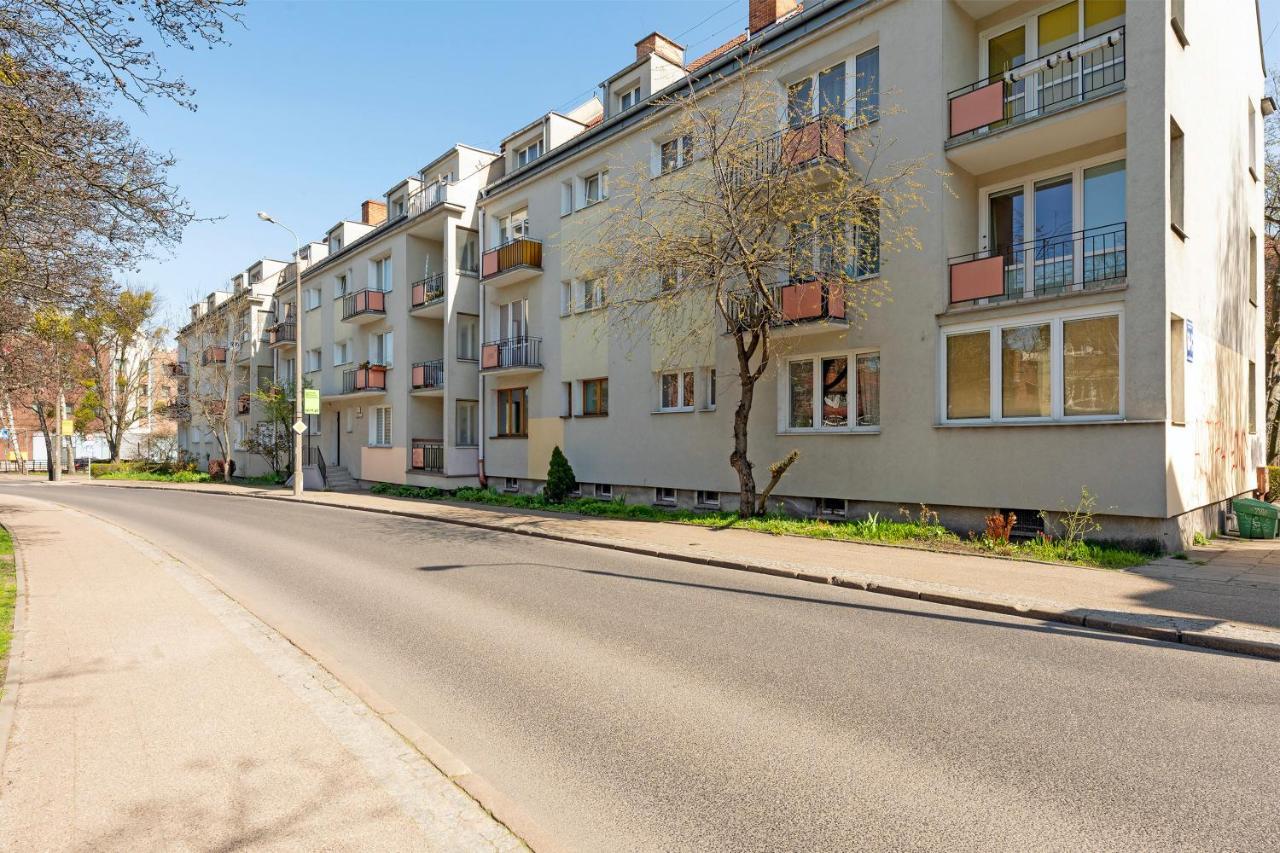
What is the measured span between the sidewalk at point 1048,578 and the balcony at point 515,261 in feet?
34.1

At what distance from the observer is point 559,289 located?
21312 mm

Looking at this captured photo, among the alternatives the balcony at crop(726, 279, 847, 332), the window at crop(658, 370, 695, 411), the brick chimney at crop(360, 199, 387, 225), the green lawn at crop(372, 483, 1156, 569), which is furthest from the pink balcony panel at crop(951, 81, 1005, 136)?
the brick chimney at crop(360, 199, 387, 225)

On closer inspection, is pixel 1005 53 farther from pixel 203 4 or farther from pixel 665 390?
pixel 203 4

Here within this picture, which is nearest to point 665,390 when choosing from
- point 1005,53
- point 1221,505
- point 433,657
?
point 1005,53

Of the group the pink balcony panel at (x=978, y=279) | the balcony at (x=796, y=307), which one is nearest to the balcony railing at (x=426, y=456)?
the balcony at (x=796, y=307)

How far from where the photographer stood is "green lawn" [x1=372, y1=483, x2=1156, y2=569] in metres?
10.2

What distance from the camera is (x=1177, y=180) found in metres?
11.9

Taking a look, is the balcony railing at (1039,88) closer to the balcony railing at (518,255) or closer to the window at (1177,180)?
the window at (1177,180)

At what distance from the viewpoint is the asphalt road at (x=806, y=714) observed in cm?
345

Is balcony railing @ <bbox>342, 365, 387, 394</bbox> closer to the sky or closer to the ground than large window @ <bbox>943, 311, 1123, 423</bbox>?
closer to the sky

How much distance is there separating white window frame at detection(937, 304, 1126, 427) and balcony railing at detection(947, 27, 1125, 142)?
3.23 meters

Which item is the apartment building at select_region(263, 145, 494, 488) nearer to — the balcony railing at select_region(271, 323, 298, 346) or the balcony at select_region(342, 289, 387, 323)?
the balcony at select_region(342, 289, 387, 323)

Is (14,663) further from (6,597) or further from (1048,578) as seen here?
(1048,578)

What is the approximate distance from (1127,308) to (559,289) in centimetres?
1442
